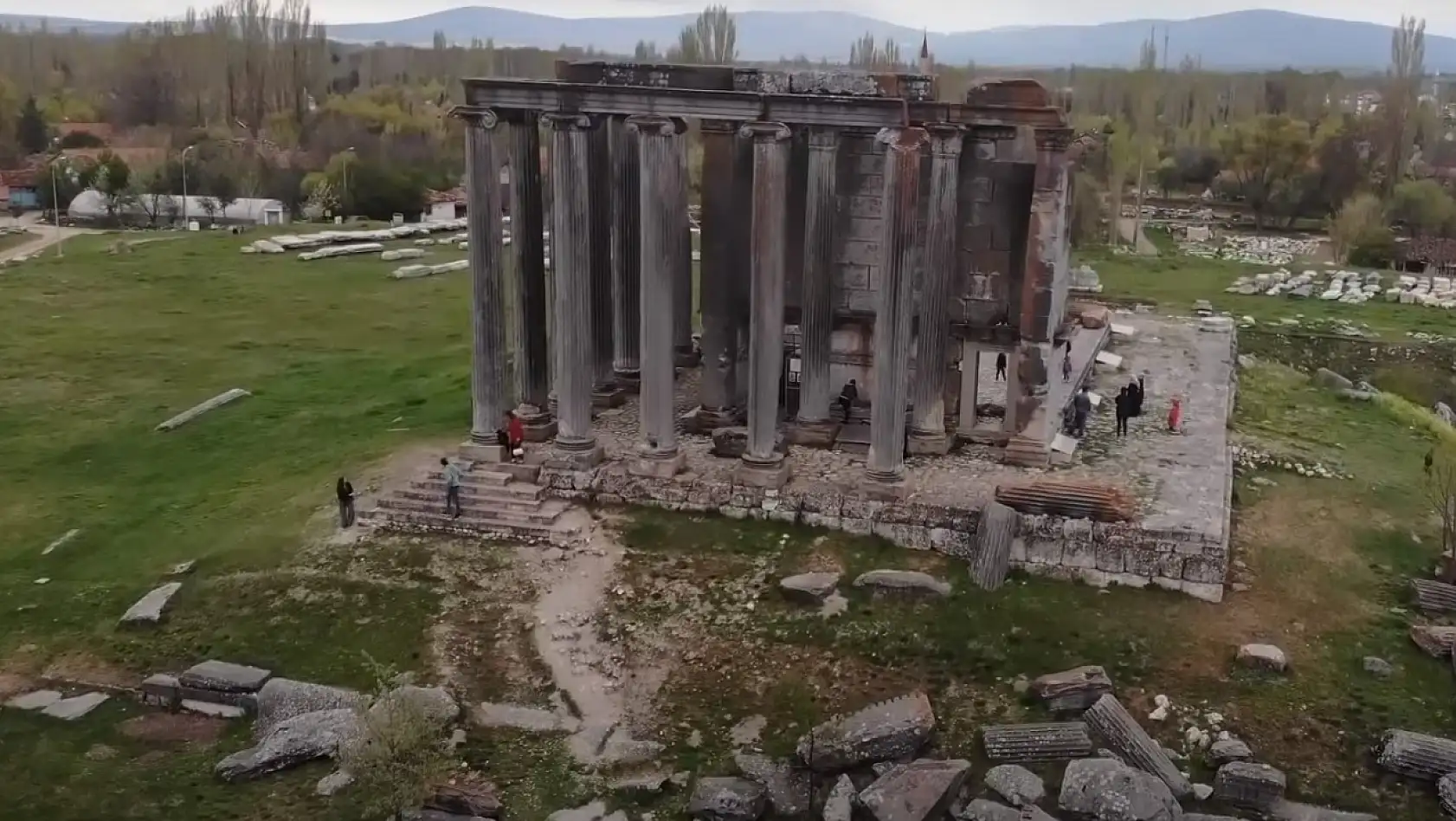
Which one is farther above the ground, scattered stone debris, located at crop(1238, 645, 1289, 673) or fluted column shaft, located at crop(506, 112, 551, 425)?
fluted column shaft, located at crop(506, 112, 551, 425)

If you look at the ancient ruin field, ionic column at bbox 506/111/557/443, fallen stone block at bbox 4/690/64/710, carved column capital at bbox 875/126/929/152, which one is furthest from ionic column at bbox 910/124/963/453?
fallen stone block at bbox 4/690/64/710

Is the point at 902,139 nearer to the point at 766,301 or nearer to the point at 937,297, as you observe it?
the point at 766,301

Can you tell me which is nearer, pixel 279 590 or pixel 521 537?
pixel 279 590

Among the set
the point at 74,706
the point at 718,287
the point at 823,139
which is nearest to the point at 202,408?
the point at 718,287

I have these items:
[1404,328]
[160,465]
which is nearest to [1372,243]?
[1404,328]

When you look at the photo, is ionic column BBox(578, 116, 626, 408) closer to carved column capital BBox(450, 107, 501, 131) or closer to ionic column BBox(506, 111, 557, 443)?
ionic column BBox(506, 111, 557, 443)

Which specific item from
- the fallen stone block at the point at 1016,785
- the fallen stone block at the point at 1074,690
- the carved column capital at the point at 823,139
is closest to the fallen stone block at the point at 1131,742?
the fallen stone block at the point at 1074,690

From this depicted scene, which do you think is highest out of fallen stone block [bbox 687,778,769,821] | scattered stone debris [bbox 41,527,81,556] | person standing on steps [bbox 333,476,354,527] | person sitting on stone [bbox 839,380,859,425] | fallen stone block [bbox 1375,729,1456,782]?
person sitting on stone [bbox 839,380,859,425]

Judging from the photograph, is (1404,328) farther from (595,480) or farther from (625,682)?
(625,682)
